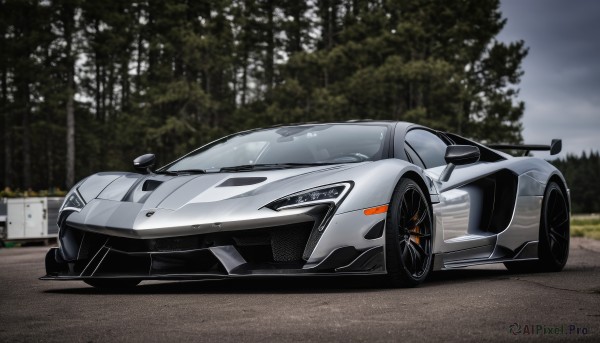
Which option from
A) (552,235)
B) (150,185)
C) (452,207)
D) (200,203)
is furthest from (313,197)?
(552,235)

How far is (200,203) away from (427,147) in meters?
2.12

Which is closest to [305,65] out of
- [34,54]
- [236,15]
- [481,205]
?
[236,15]

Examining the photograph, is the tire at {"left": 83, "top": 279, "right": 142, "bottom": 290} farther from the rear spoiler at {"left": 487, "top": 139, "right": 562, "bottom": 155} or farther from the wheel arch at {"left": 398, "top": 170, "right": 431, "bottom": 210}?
the rear spoiler at {"left": 487, "top": 139, "right": 562, "bottom": 155}

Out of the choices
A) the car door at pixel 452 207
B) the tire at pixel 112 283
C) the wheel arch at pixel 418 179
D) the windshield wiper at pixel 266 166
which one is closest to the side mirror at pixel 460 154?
the car door at pixel 452 207

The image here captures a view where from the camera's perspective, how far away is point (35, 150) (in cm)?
5956

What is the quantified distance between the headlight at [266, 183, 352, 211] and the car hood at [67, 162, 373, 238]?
0.11 feet

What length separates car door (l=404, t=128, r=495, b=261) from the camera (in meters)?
5.75

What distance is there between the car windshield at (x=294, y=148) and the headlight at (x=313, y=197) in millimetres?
585

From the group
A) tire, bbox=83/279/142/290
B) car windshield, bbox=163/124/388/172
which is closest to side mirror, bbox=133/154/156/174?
car windshield, bbox=163/124/388/172

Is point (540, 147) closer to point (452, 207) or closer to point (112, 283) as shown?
point (452, 207)

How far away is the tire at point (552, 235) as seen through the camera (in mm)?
7051

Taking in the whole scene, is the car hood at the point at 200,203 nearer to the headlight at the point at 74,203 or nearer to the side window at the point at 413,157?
the headlight at the point at 74,203

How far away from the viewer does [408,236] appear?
5.21 metres

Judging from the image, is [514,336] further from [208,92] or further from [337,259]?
[208,92]
